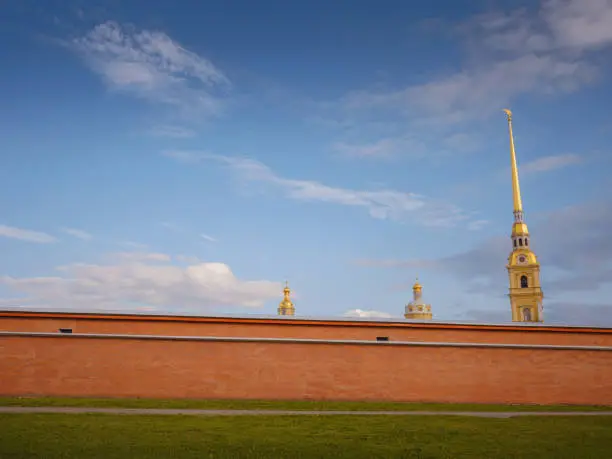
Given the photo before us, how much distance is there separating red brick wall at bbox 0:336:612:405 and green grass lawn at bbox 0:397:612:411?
1070 mm

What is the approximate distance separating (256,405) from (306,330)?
431 centimetres

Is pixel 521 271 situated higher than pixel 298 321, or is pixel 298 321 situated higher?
pixel 521 271

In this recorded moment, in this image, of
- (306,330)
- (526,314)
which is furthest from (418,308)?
(306,330)

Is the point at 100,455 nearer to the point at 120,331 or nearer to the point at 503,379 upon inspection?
the point at 120,331

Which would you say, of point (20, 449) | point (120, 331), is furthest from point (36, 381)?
point (20, 449)

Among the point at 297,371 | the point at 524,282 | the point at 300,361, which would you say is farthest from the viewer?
the point at 524,282

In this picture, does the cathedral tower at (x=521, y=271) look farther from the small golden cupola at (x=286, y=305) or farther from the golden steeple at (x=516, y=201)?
the small golden cupola at (x=286, y=305)

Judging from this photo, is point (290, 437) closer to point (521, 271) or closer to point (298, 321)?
point (298, 321)

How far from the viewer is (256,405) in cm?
1977

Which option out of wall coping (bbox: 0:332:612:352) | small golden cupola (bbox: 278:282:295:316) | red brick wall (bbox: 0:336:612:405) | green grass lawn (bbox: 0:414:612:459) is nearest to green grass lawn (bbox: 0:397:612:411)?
red brick wall (bbox: 0:336:612:405)

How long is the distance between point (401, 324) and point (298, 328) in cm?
447

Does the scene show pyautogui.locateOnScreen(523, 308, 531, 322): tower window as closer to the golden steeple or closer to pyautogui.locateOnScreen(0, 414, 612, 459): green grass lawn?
the golden steeple

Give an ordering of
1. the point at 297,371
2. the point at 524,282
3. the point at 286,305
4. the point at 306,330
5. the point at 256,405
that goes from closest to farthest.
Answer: the point at 256,405, the point at 297,371, the point at 306,330, the point at 286,305, the point at 524,282

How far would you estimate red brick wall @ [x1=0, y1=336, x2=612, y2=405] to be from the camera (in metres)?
21.7
